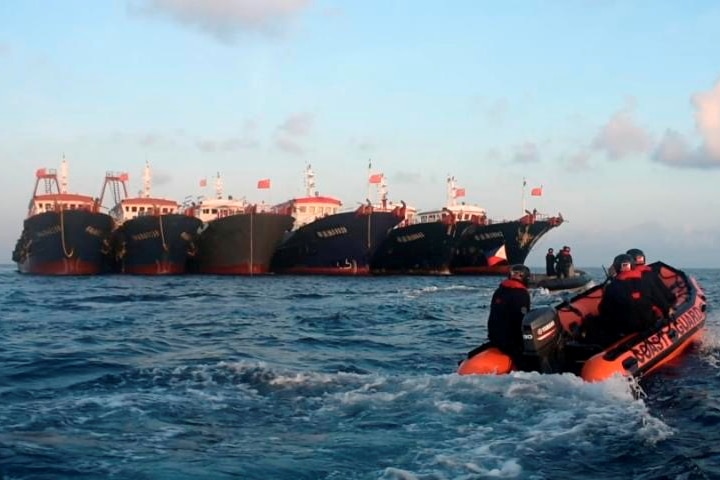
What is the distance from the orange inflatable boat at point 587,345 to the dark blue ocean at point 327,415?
31cm

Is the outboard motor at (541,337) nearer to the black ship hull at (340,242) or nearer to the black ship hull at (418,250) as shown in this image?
the black ship hull at (340,242)

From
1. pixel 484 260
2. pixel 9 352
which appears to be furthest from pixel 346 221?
pixel 9 352

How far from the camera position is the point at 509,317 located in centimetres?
867

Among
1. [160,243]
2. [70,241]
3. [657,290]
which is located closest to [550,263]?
[657,290]

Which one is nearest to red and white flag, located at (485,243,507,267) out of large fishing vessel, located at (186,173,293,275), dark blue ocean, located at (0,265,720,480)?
large fishing vessel, located at (186,173,293,275)

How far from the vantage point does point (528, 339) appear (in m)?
8.24

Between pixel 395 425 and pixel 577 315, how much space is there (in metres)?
5.65

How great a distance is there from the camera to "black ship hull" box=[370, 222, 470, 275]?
46688mm

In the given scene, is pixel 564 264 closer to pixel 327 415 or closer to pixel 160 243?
pixel 327 415

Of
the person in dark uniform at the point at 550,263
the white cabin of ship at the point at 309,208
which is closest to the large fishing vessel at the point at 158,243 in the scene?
the white cabin of ship at the point at 309,208

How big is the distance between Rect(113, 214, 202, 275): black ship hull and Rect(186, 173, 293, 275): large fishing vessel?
3.53ft

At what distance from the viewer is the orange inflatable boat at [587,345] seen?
8297 mm

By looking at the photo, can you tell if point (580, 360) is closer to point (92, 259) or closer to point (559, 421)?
point (559, 421)

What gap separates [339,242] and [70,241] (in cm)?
1674
